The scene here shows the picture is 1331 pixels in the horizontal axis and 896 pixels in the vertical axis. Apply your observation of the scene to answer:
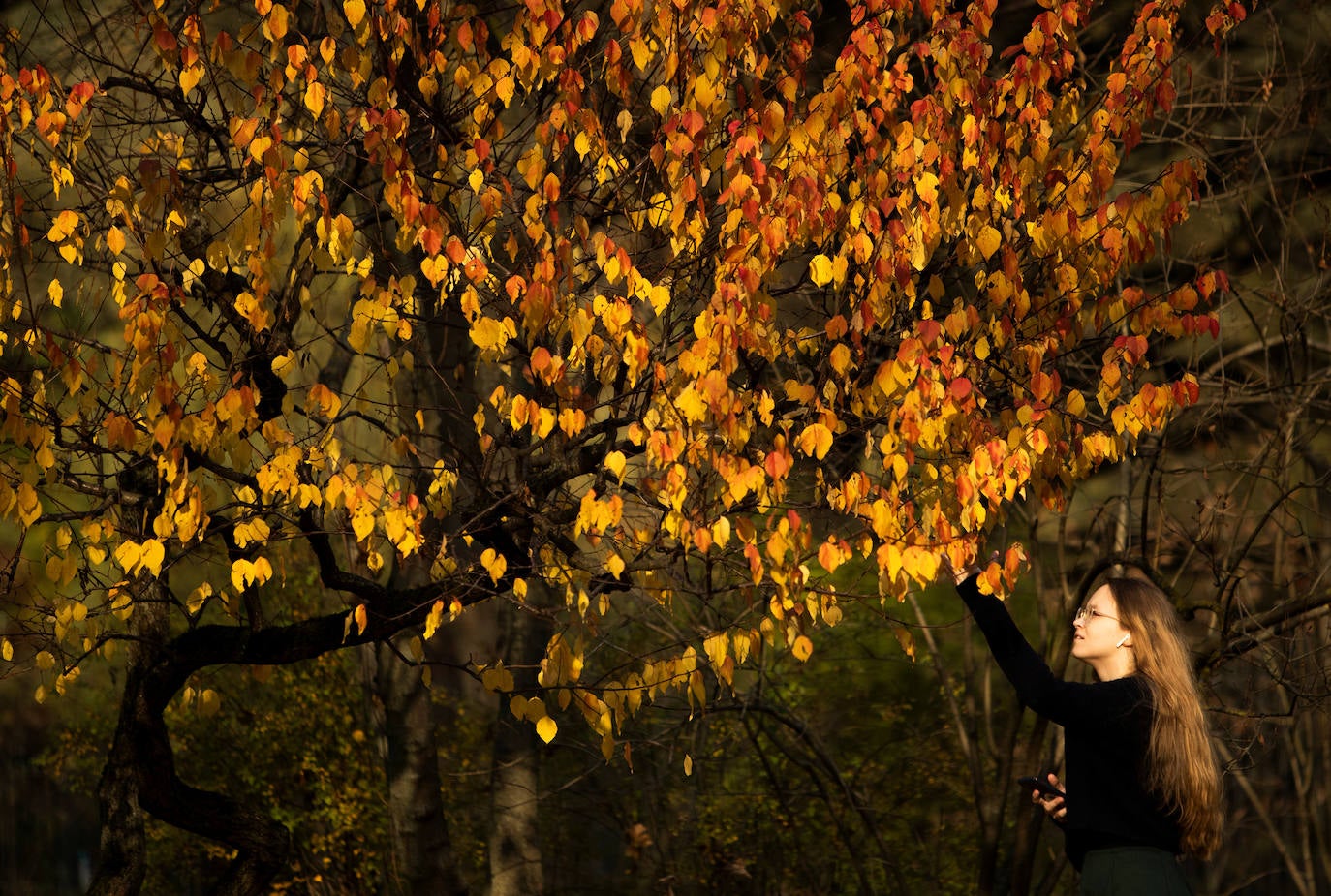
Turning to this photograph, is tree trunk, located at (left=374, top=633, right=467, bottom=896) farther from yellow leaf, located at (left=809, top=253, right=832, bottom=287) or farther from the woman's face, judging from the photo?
the woman's face

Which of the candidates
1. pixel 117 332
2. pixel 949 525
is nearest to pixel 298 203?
pixel 949 525

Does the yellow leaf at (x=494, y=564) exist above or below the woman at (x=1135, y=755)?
above

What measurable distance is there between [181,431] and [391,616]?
1.36m

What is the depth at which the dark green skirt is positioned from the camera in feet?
14.2

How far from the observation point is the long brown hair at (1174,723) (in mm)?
4367

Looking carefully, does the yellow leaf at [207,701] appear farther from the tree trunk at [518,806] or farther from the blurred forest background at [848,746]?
the tree trunk at [518,806]

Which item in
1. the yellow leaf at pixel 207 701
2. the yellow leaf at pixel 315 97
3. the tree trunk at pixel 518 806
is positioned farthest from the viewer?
the tree trunk at pixel 518 806

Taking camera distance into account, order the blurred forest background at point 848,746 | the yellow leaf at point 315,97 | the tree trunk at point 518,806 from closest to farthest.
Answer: the yellow leaf at point 315,97 → the tree trunk at point 518,806 → the blurred forest background at point 848,746

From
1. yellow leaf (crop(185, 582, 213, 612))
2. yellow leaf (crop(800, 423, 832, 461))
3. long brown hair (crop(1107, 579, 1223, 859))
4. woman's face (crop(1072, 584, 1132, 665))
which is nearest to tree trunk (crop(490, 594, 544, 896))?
yellow leaf (crop(185, 582, 213, 612))

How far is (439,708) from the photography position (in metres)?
13.5

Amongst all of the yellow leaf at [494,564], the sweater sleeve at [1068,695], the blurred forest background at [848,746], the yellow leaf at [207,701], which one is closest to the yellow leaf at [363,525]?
the yellow leaf at [494,564]

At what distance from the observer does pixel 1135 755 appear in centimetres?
439

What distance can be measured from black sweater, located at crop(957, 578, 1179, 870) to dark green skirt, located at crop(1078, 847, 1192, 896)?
3cm

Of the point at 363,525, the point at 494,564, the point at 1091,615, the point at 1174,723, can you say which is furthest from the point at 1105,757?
the point at 363,525
